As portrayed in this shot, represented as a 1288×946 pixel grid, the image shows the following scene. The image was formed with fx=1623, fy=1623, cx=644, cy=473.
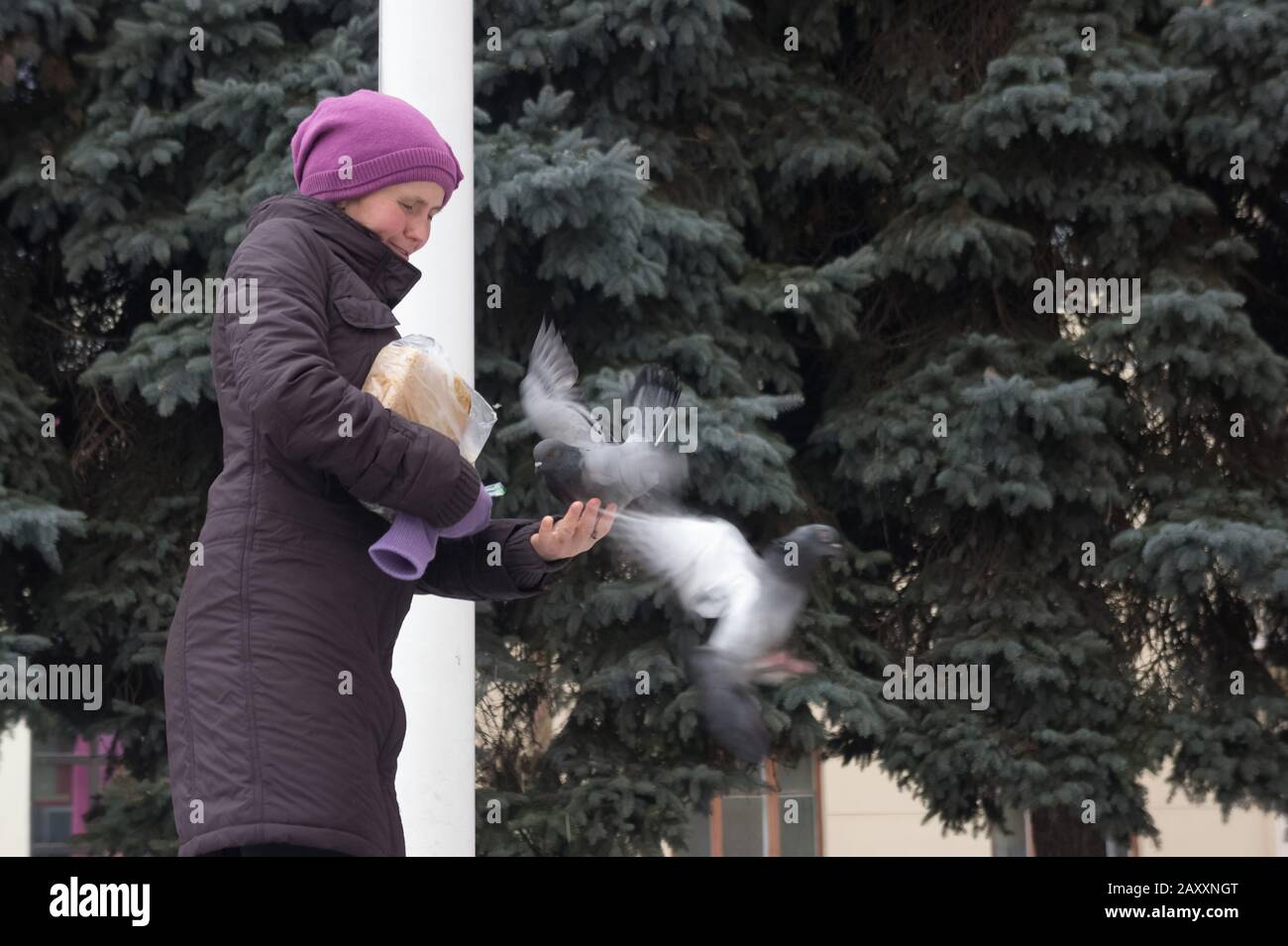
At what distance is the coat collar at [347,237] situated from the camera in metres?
1.98

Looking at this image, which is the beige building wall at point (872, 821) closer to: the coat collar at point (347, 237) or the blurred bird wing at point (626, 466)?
the blurred bird wing at point (626, 466)

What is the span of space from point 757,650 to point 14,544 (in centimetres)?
352

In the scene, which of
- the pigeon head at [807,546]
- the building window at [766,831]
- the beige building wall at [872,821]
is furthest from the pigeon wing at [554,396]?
the beige building wall at [872,821]

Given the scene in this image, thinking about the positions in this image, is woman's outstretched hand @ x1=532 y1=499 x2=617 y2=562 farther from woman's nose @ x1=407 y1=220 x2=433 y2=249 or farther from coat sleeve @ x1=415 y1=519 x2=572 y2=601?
woman's nose @ x1=407 y1=220 x2=433 y2=249

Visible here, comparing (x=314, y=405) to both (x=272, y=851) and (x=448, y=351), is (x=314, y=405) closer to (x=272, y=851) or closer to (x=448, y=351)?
(x=272, y=851)

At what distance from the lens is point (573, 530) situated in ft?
6.97

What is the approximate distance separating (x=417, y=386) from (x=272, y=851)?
0.56 meters

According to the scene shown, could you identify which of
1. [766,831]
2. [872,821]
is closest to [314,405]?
[766,831]

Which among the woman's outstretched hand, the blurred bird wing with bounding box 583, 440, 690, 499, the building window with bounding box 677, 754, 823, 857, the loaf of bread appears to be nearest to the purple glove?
the loaf of bread

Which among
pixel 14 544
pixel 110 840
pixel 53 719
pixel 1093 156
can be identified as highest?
pixel 1093 156

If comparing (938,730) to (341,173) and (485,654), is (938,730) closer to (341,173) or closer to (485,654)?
(485,654)

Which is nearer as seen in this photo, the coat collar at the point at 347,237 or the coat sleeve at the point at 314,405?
the coat sleeve at the point at 314,405

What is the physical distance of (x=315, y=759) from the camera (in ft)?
5.94
